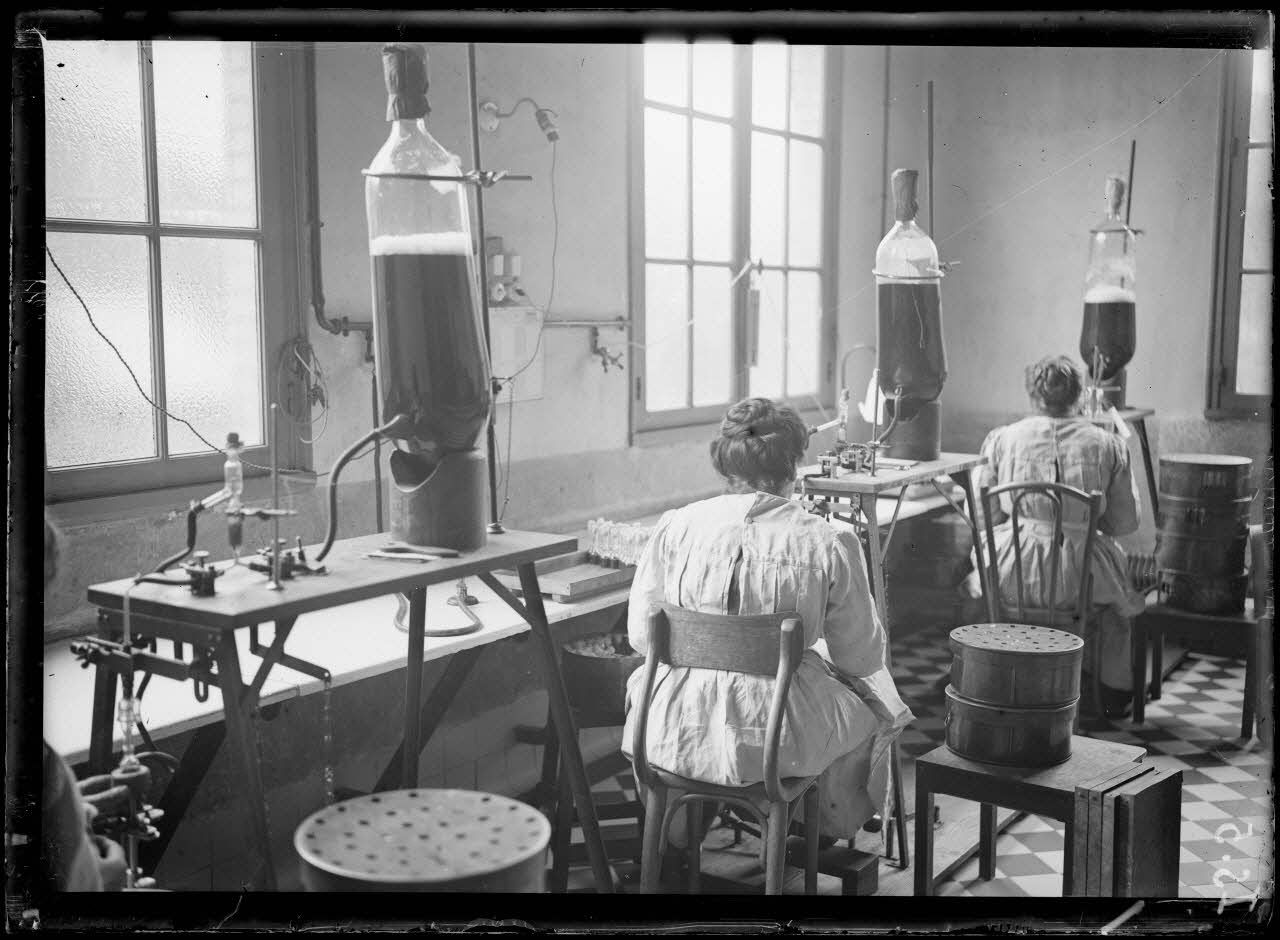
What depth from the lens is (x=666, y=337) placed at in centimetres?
539

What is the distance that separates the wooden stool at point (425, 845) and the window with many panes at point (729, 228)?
3.32 m

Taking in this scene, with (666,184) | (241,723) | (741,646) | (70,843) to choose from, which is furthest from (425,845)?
(666,184)

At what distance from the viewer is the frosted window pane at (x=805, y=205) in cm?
620

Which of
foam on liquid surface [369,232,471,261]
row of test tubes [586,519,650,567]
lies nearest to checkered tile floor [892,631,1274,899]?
row of test tubes [586,519,650,567]

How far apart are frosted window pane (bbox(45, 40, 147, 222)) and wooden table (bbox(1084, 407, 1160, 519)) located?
4024mm

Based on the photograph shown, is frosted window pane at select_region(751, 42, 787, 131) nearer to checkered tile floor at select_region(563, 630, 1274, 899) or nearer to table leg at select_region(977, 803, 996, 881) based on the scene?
checkered tile floor at select_region(563, 630, 1274, 899)

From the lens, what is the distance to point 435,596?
3.79m

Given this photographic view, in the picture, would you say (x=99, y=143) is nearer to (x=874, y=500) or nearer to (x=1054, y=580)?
(x=874, y=500)

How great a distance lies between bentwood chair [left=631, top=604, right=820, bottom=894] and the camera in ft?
9.09

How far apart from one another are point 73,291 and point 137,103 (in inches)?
19.8

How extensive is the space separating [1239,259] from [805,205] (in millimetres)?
2273

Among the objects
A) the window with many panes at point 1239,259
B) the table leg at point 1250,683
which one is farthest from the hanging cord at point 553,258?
the window with many panes at point 1239,259

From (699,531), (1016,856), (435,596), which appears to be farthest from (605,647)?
(1016,856)

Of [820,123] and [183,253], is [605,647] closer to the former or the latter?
[183,253]
